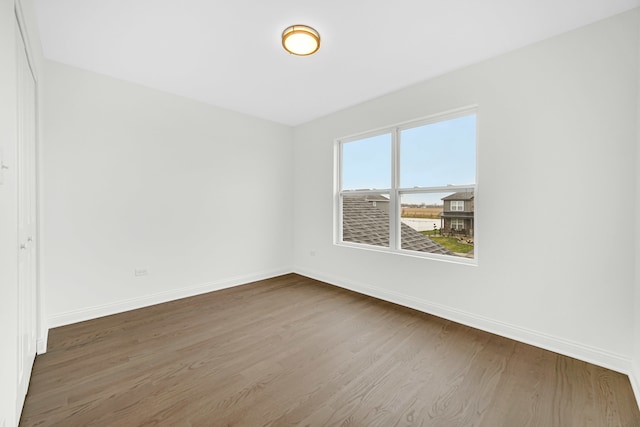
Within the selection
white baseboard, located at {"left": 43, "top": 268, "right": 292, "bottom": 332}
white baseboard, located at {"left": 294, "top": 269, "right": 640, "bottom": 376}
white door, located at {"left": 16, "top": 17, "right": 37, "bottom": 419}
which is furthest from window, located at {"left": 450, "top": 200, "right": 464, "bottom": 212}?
white door, located at {"left": 16, "top": 17, "right": 37, "bottom": 419}

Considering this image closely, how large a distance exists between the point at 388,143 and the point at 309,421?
311cm

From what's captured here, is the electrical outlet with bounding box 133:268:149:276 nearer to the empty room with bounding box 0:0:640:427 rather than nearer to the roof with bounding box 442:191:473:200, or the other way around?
the empty room with bounding box 0:0:640:427

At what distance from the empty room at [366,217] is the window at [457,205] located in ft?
0.13

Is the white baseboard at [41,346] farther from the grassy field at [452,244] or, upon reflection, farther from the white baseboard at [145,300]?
the grassy field at [452,244]

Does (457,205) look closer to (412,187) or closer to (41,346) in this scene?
(412,187)

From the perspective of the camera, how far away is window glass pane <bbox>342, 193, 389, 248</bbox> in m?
3.66

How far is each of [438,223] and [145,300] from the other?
356 centimetres

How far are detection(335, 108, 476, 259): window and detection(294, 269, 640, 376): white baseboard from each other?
0.57 meters

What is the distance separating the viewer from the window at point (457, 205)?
9.55ft

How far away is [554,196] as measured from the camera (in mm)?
2246

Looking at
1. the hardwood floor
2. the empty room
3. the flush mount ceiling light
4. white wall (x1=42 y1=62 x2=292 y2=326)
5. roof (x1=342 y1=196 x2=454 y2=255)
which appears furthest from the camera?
roof (x1=342 y1=196 x2=454 y2=255)

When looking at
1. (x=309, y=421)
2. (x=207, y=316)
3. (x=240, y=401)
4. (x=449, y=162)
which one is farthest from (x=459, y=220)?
(x=207, y=316)

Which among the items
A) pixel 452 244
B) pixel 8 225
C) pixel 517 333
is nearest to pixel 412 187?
pixel 452 244

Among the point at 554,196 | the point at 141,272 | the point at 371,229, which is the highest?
the point at 554,196
